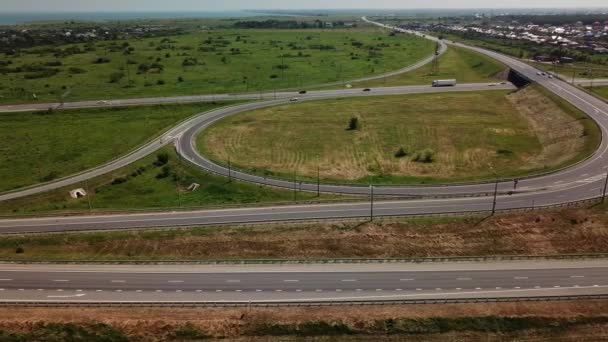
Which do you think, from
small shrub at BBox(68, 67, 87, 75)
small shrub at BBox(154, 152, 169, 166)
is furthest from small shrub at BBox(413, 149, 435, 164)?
small shrub at BBox(68, 67, 87, 75)

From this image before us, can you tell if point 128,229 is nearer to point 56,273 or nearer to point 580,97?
point 56,273

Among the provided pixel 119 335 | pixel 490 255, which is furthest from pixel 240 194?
pixel 490 255

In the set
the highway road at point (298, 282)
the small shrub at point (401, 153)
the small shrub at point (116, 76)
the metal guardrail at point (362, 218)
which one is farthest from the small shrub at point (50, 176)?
the small shrub at point (116, 76)

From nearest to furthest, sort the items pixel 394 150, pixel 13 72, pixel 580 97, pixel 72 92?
pixel 394 150 < pixel 580 97 < pixel 72 92 < pixel 13 72

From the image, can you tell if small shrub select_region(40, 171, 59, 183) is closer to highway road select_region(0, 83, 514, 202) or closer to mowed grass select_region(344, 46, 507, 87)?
highway road select_region(0, 83, 514, 202)

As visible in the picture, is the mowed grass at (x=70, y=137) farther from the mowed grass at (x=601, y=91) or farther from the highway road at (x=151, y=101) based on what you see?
the mowed grass at (x=601, y=91)
